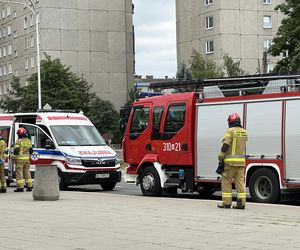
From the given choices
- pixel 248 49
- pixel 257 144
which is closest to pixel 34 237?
pixel 257 144

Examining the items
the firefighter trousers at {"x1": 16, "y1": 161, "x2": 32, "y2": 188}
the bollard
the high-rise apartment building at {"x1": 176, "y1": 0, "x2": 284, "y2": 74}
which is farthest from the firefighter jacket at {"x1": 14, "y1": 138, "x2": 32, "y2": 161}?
the high-rise apartment building at {"x1": 176, "y1": 0, "x2": 284, "y2": 74}

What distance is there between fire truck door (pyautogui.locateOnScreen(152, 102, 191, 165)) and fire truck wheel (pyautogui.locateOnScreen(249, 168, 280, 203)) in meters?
2.16

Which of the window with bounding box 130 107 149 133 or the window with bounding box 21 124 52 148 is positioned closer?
the window with bounding box 130 107 149 133

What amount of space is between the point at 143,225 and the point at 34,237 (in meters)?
2.02

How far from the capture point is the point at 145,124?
1861 centimetres

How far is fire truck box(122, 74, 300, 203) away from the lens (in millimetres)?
15031

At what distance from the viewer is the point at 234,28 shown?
Answer: 237 feet

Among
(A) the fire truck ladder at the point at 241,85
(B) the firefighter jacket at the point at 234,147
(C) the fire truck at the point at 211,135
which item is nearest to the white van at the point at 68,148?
(C) the fire truck at the point at 211,135

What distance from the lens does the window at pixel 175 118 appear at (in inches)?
686

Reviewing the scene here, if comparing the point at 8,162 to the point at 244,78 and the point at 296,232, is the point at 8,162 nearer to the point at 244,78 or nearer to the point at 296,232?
the point at 244,78

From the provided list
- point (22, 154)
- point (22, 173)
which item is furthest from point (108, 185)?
point (22, 154)

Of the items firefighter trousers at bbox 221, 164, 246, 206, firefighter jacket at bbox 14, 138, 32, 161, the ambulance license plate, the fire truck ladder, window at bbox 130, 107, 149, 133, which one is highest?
the fire truck ladder

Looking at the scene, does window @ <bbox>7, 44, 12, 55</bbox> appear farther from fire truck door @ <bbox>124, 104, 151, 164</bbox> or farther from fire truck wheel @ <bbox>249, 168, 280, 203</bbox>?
fire truck wheel @ <bbox>249, 168, 280, 203</bbox>

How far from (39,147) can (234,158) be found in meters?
9.44
